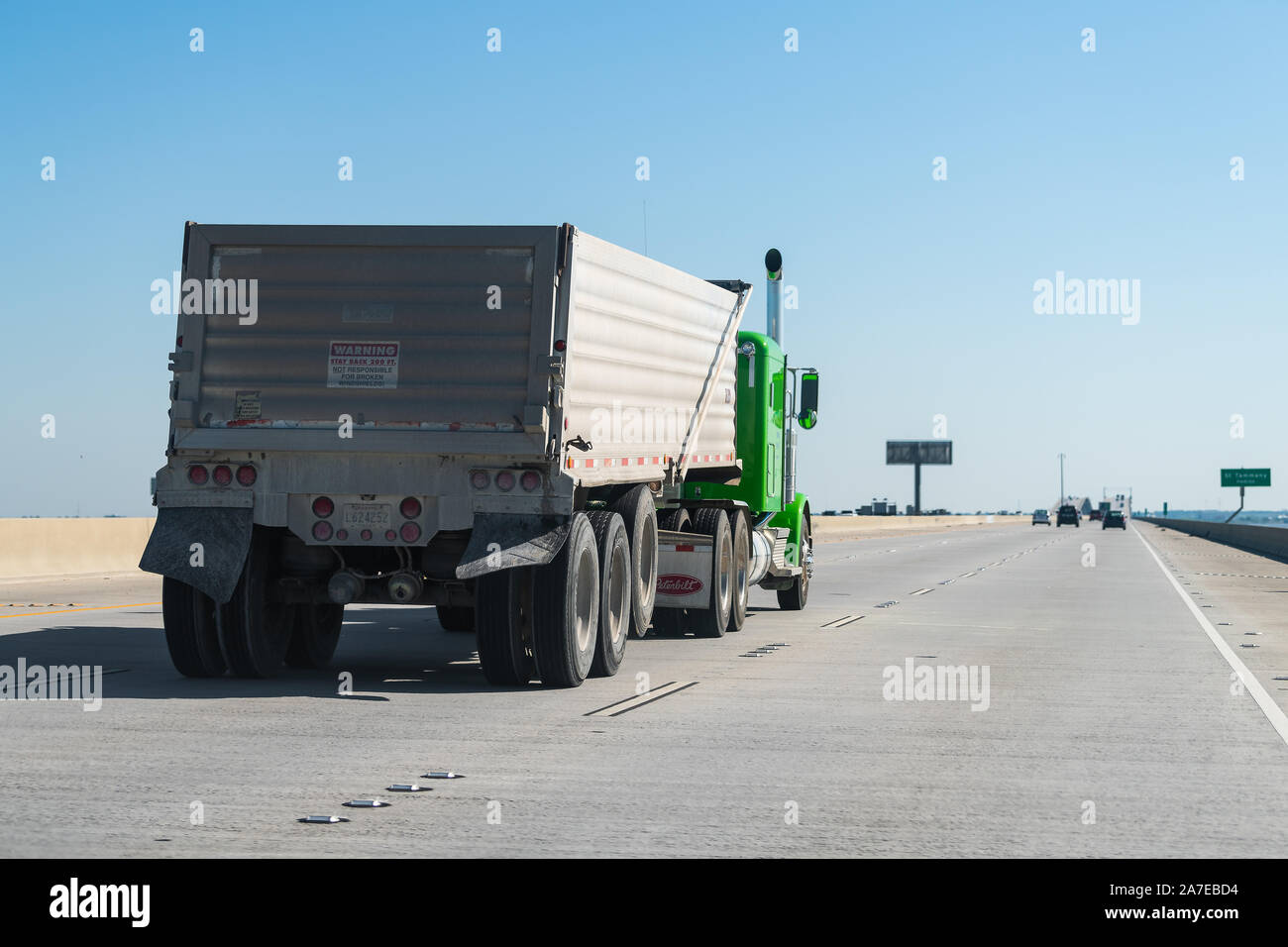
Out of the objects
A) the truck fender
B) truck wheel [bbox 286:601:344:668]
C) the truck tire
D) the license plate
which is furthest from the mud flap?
the truck tire

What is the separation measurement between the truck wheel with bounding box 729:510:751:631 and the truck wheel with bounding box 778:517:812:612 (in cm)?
346

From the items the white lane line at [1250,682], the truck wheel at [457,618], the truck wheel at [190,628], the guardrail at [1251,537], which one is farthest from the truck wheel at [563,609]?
the guardrail at [1251,537]

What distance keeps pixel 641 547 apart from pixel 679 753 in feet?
18.0

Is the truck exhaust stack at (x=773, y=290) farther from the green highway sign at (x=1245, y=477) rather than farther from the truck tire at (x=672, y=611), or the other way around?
the green highway sign at (x=1245, y=477)

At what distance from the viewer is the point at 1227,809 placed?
314 inches

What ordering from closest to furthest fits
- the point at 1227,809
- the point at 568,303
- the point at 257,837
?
the point at 257,837
the point at 1227,809
the point at 568,303

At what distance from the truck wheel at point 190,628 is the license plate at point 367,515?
51.2 inches

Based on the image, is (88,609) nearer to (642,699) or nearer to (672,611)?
(672,611)

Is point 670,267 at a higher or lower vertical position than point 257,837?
higher

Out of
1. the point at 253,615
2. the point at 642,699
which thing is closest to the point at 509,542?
the point at 642,699

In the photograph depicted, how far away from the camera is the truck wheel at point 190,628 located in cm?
1268
